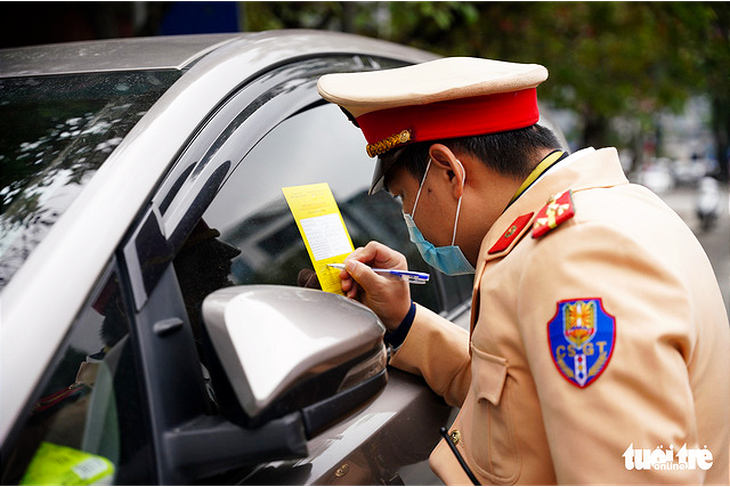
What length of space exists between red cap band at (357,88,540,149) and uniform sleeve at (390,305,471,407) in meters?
0.47

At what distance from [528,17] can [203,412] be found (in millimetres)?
6387

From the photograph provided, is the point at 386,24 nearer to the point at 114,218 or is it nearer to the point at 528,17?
the point at 528,17

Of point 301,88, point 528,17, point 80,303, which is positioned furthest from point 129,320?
point 528,17

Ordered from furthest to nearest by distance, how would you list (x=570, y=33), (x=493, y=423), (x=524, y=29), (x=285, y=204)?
1. (x=570, y=33)
2. (x=524, y=29)
3. (x=285, y=204)
4. (x=493, y=423)

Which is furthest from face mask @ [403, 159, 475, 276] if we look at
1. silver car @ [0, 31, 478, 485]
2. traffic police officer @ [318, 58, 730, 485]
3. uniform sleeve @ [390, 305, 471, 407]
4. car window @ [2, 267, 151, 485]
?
car window @ [2, 267, 151, 485]

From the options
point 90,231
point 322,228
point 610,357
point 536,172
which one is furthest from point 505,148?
point 90,231

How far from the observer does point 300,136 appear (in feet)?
5.45

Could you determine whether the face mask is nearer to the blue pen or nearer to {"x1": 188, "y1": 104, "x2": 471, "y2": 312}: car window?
the blue pen

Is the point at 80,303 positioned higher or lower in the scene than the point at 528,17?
higher

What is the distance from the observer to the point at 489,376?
4.03 ft

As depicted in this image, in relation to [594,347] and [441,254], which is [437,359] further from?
[594,347]

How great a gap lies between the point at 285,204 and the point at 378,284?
0.86 feet

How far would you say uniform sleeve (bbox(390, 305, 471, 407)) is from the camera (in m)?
1.65

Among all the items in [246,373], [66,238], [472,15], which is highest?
[66,238]
